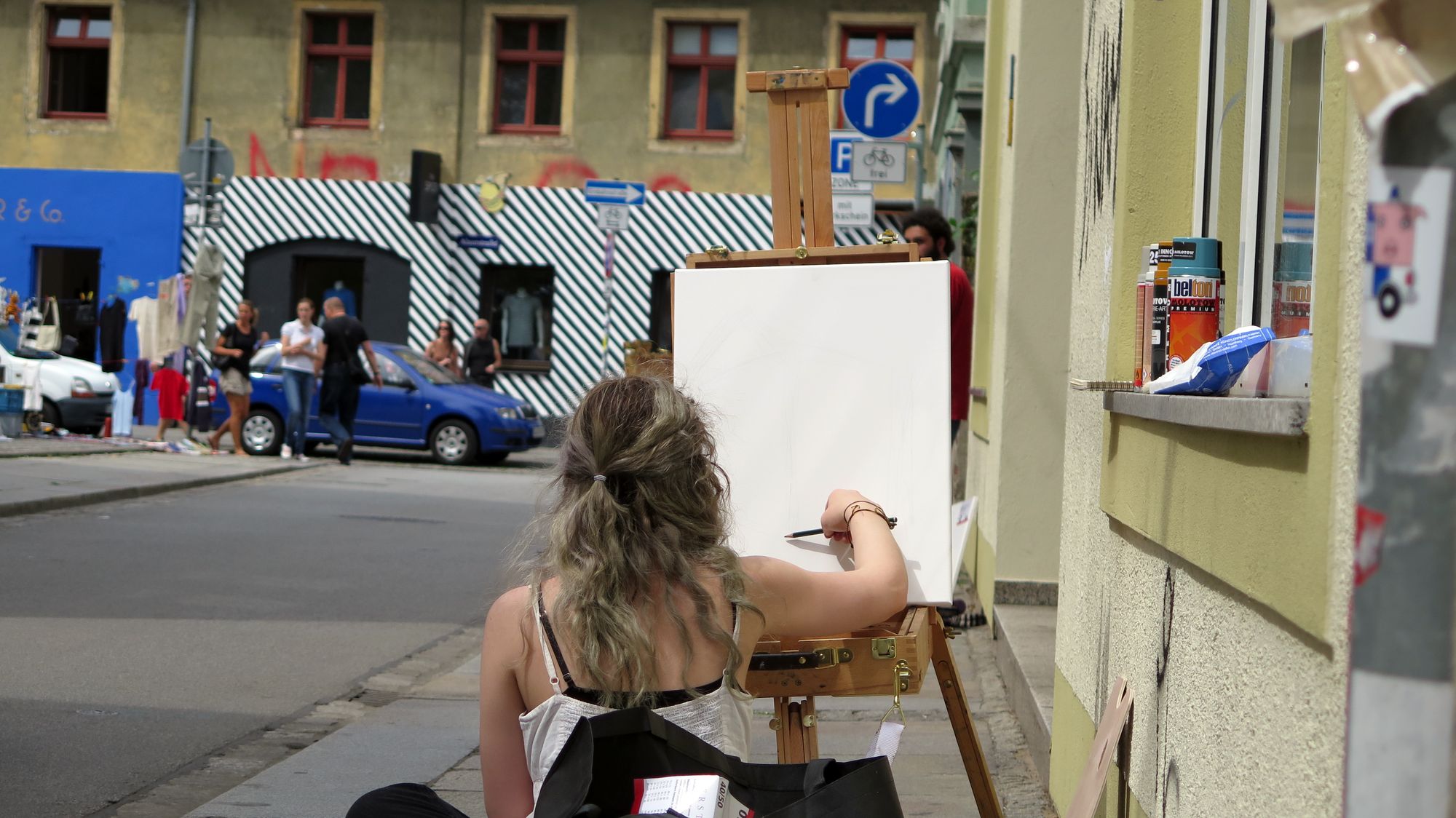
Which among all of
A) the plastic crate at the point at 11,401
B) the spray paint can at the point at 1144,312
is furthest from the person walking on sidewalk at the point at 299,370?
the spray paint can at the point at 1144,312

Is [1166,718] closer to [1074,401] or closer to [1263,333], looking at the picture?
[1263,333]

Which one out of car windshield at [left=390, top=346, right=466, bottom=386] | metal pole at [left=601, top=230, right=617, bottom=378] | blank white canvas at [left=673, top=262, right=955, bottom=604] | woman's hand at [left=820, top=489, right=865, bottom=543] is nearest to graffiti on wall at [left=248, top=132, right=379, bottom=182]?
metal pole at [left=601, top=230, right=617, bottom=378]

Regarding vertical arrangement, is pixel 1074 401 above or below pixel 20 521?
above

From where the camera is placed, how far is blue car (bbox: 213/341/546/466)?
18.6 meters

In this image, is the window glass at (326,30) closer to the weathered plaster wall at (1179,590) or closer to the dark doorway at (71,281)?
the dark doorway at (71,281)

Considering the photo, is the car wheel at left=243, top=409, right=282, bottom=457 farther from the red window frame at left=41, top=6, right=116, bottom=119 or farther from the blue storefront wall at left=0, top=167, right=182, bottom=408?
the red window frame at left=41, top=6, right=116, bottom=119

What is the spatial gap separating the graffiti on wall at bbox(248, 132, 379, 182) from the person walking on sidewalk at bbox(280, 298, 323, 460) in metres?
7.94

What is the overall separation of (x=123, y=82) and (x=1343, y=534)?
1055 inches

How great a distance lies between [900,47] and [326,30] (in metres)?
9.27

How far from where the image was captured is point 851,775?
224cm

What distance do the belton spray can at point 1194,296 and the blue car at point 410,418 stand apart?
1574 centimetres

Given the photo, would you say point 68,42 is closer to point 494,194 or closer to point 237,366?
point 494,194

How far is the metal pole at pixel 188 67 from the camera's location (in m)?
25.6

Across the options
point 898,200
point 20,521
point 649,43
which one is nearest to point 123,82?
point 649,43
